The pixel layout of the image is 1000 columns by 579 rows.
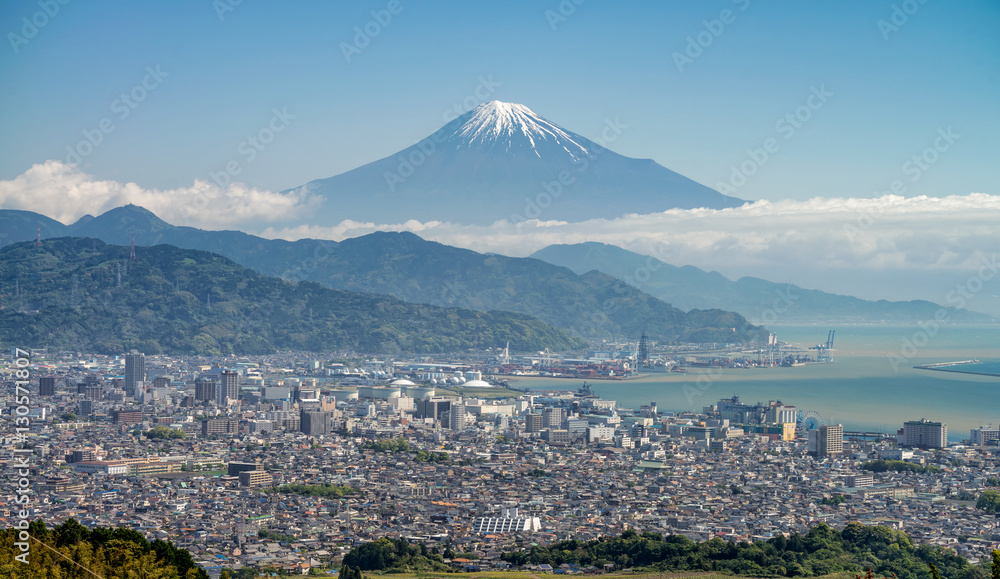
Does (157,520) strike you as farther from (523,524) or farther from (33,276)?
(33,276)

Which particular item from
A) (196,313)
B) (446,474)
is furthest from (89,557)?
(196,313)

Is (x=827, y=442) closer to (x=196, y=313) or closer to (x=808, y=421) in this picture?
(x=808, y=421)

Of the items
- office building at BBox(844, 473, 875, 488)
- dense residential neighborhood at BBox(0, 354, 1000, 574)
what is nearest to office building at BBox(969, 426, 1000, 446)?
dense residential neighborhood at BBox(0, 354, 1000, 574)

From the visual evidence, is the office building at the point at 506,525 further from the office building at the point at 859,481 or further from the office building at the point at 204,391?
the office building at the point at 204,391

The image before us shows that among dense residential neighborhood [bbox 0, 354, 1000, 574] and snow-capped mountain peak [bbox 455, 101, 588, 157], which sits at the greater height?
snow-capped mountain peak [bbox 455, 101, 588, 157]

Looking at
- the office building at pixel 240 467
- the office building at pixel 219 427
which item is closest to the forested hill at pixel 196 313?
the office building at pixel 219 427

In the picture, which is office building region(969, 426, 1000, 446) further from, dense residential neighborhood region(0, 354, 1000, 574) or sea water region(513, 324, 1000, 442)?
sea water region(513, 324, 1000, 442)
